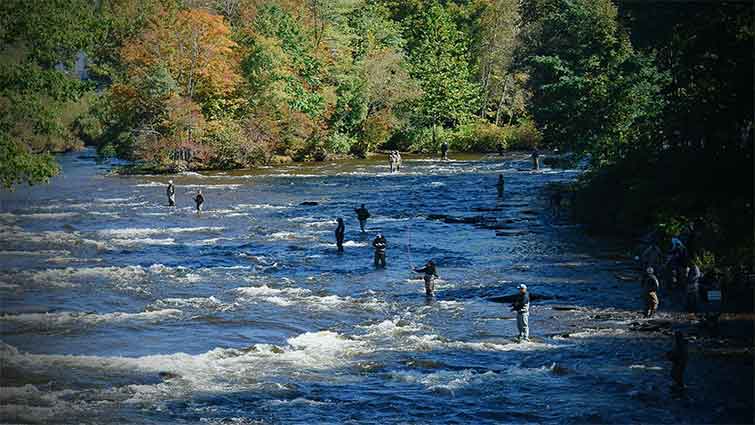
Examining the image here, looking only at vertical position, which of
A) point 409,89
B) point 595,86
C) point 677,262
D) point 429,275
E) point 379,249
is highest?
point 409,89

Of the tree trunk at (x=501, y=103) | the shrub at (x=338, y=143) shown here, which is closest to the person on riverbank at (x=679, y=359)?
the shrub at (x=338, y=143)

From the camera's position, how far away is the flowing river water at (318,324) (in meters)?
20.9

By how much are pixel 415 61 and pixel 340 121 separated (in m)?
14.1

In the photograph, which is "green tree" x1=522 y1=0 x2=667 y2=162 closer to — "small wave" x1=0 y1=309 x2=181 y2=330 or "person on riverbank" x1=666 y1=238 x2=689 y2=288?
"person on riverbank" x1=666 y1=238 x2=689 y2=288

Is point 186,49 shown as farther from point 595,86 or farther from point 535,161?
point 595,86

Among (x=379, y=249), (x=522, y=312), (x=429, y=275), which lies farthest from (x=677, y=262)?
(x=379, y=249)

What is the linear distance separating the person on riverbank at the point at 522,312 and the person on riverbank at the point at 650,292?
3695 millimetres

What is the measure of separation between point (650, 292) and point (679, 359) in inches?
231

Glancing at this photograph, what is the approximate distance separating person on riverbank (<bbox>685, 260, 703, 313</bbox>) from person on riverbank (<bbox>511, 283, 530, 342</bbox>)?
5.10 meters

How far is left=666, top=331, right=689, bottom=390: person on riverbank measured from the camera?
814 inches

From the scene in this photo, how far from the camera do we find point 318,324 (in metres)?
27.8

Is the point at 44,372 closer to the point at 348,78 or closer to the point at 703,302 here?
the point at 703,302

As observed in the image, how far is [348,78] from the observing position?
84.3 metres

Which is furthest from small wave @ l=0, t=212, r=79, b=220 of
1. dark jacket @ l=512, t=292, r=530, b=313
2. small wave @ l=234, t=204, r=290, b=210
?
dark jacket @ l=512, t=292, r=530, b=313
